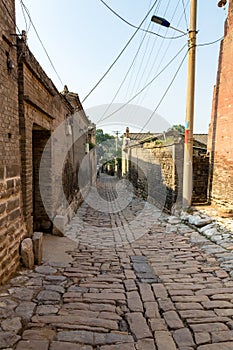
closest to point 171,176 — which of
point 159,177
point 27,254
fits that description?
point 159,177

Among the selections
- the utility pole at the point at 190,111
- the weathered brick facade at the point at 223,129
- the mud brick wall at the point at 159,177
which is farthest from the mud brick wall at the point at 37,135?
the weathered brick facade at the point at 223,129

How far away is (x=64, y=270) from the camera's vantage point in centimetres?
415

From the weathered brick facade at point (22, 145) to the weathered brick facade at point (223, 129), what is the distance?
4.82 meters

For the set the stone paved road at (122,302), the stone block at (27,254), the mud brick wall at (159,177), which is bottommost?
the stone paved road at (122,302)

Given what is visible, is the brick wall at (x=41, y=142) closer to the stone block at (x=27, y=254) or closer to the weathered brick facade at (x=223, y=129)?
the stone block at (x=27, y=254)

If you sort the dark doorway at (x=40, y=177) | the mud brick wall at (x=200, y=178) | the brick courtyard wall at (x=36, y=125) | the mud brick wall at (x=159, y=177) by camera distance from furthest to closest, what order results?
the mud brick wall at (x=200, y=178) < the mud brick wall at (x=159, y=177) < the dark doorway at (x=40, y=177) < the brick courtyard wall at (x=36, y=125)

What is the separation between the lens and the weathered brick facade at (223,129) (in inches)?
293

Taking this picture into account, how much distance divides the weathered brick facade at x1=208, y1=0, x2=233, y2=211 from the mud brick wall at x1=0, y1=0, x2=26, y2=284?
5.83 metres

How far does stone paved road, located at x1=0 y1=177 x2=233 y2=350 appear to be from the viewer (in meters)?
2.45

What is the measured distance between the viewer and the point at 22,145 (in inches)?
167

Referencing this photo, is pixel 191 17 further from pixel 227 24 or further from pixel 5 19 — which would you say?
pixel 5 19

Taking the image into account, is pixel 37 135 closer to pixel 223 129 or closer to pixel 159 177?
pixel 223 129

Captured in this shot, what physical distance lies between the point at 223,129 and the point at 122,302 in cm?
630

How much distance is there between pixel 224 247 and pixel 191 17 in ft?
21.6
